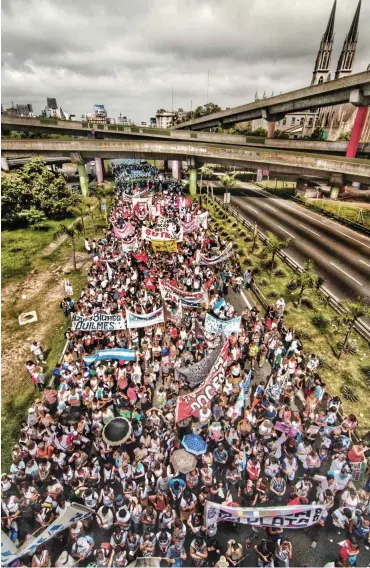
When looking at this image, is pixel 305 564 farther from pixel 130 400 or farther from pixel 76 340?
pixel 76 340

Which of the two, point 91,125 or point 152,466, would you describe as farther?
point 91,125

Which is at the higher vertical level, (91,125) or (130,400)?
(91,125)

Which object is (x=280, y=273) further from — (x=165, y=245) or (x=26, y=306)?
(x=26, y=306)

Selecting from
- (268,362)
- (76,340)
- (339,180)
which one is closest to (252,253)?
(268,362)

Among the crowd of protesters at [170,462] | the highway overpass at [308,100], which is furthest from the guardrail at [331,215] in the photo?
the crowd of protesters at [170,462]

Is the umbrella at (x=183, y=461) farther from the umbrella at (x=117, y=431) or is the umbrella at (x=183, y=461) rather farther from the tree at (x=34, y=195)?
the tree at (x=34, y=195)

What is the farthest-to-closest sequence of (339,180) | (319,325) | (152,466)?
1. (339,180)
2. (319,325)
3. (152,466)
